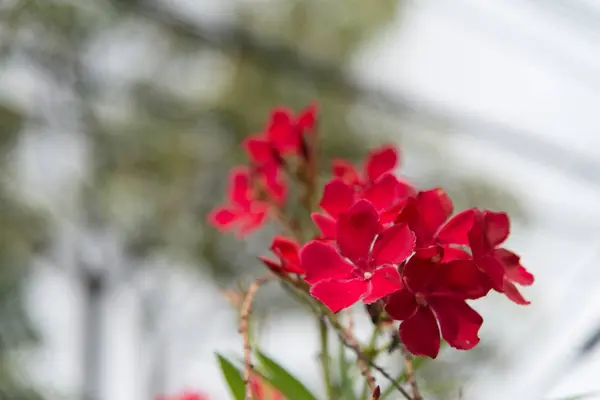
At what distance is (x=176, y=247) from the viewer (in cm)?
287

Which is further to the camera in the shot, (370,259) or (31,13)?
(31,13)

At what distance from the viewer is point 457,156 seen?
250cm

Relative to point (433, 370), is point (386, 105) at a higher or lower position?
higher

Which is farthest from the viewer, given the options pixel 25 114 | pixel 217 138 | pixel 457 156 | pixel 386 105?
pixel 217 138

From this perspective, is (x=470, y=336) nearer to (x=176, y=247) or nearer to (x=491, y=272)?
(x=491, y=272)

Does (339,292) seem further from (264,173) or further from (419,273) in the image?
(264,173)

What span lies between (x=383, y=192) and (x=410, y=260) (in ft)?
0.12

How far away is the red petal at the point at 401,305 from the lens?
216 millimetres

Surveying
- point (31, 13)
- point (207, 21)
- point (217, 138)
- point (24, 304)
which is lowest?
point (24, 304)

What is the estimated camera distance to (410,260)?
0.22 metres

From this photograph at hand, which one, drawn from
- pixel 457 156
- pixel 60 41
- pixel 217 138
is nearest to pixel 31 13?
pixel 60 41

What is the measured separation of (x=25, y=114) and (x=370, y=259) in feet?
7.38

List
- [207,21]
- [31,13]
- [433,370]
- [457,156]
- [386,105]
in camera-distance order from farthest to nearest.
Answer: [457,156] < [31,13] < [386,105] < [207,21] < [433,370]

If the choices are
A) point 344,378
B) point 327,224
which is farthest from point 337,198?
point 344,378
